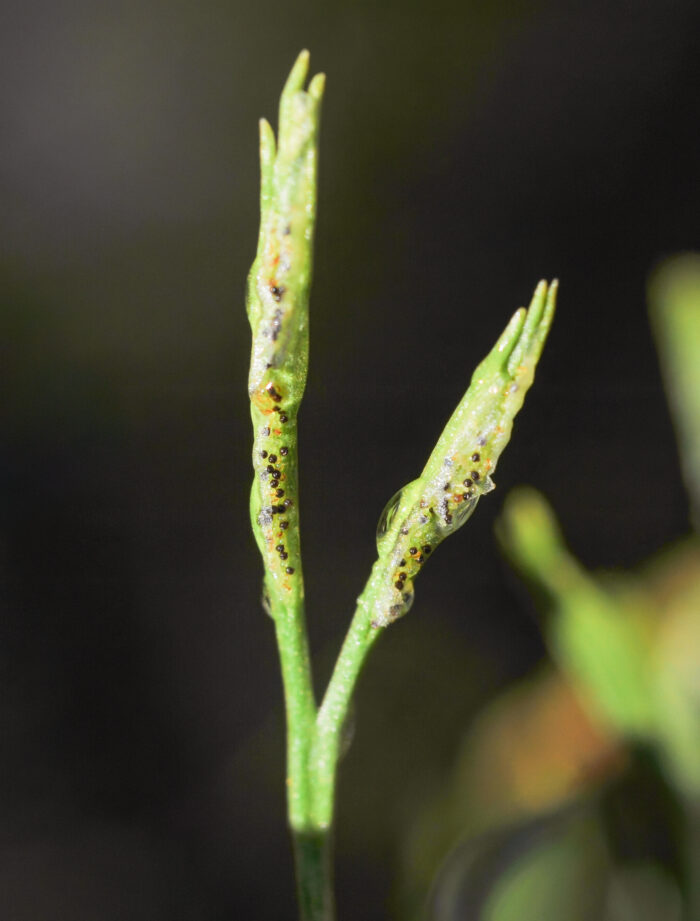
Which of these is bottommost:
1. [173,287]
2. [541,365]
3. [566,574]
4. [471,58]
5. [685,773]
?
[685,773]

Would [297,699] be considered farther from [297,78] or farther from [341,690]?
[297,78]

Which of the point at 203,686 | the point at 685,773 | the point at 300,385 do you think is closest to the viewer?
the point at 300,385

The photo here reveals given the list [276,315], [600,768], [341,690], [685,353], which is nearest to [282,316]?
[276,315]

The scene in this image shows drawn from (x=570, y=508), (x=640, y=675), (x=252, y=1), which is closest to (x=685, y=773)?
(x=640, y=675)

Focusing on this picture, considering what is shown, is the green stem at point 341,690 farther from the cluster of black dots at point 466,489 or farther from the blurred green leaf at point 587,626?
the blurred green leaf at point 587,626

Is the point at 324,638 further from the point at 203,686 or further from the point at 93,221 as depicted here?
the point at 93,221

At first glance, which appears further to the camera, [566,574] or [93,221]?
[93,221]

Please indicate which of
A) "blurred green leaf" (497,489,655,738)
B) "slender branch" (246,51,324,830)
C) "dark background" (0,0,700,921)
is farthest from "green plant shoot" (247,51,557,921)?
"dark background" (0,0,700,921)

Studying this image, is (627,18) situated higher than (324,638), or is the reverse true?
(627,18)
